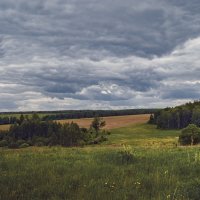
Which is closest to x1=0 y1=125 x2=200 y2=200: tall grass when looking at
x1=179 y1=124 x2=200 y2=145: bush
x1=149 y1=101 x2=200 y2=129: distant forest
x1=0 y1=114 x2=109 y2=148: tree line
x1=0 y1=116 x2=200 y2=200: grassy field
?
x1=0 y1=116 x2=200 y2=200: grassy field

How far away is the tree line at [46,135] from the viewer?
10969 centimetres

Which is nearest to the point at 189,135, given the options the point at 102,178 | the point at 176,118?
the point at 102,178

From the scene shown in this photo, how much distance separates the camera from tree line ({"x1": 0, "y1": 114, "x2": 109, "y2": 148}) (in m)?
110

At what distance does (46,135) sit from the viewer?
4857 inches

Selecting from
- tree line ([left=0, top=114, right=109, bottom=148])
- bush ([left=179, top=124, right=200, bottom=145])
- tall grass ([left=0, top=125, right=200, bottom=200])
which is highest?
tall grass ([left=0, top=125, right=200, bottom=200])

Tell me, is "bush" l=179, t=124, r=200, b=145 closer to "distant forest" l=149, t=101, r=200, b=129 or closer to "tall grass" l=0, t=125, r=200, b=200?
"tall grass" l=0, t=125, r=200, b=200

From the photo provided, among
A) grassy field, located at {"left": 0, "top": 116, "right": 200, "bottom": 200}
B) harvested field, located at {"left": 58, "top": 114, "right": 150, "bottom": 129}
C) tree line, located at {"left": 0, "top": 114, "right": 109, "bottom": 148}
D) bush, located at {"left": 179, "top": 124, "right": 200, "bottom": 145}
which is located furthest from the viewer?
harvested field, located at {"left": 58, "top": 114, "right": 150, "bottom": 129}

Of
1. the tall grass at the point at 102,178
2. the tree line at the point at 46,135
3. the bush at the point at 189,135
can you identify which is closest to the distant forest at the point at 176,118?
the tree line at the point at 46,135

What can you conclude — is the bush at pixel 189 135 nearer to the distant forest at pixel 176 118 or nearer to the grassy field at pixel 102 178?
the grassy field at pixel 102 178

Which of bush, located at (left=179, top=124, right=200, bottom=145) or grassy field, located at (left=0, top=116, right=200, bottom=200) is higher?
grassy field, located at (left=0, top=116, right=200, bottom=200)

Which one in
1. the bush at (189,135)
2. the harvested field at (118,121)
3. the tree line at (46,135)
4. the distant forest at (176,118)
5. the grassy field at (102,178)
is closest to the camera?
the grassy field at (102,178)

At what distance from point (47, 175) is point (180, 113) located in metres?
167

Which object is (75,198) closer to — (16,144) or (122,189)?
(122,189)

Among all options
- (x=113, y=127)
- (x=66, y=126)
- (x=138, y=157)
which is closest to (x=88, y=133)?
(x=66, y=126)
